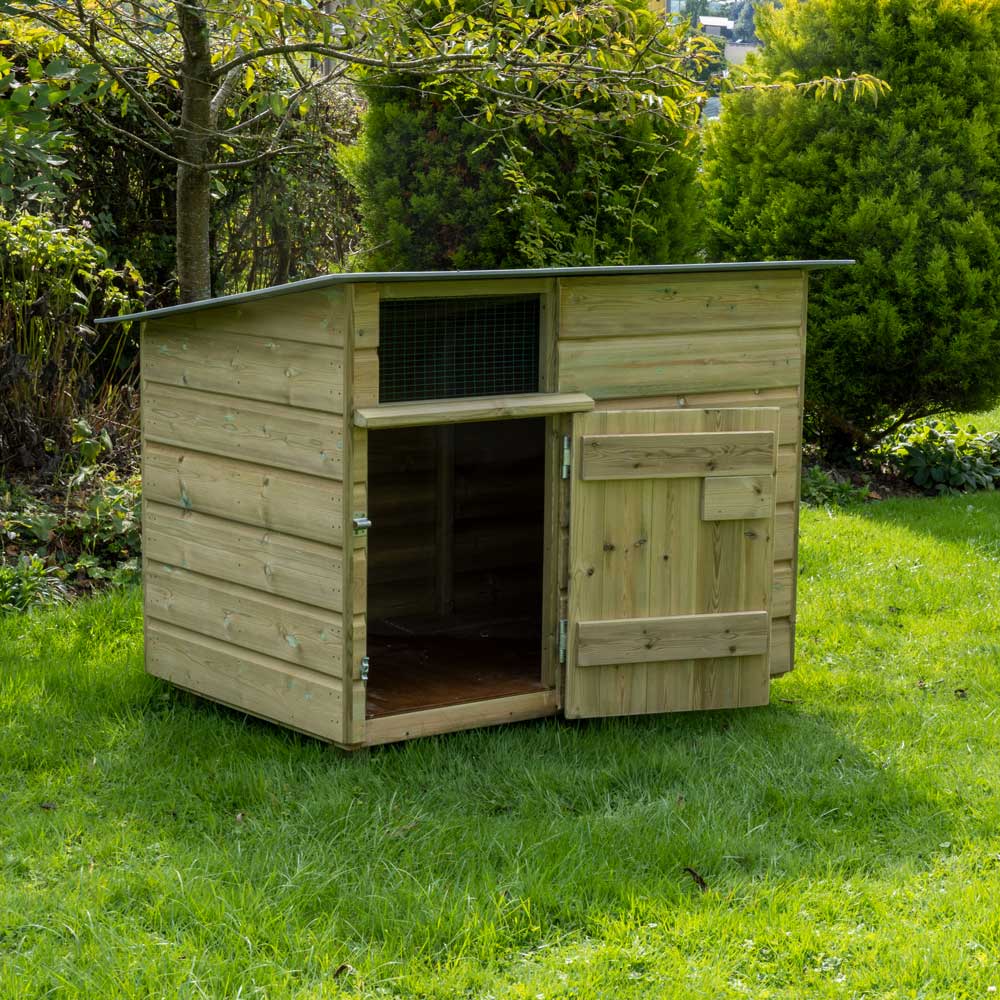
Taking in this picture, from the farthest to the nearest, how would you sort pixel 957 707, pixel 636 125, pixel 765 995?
pixel 636 125, pixel 957 707, pixel 765 995

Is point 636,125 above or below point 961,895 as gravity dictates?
above

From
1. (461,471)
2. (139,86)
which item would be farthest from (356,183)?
(461,471)

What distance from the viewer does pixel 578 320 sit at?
5125mm

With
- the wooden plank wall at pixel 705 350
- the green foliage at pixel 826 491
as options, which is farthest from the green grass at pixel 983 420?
the wooden plank wall at pixel 705 350

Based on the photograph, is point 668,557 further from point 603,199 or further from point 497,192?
point 603,199

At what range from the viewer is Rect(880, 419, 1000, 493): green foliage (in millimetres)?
9953

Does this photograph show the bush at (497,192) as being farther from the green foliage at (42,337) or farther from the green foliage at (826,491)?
the green foliage at (826,491)

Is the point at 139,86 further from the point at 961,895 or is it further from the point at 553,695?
the point at 961,895

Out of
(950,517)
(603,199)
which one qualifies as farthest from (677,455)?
(950,517)

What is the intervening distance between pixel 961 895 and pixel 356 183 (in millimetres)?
5826

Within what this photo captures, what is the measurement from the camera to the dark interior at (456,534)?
6.79 metres

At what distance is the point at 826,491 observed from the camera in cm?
941

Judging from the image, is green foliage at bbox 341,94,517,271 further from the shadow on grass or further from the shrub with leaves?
the shadow on grass

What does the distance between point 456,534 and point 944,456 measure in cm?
452
